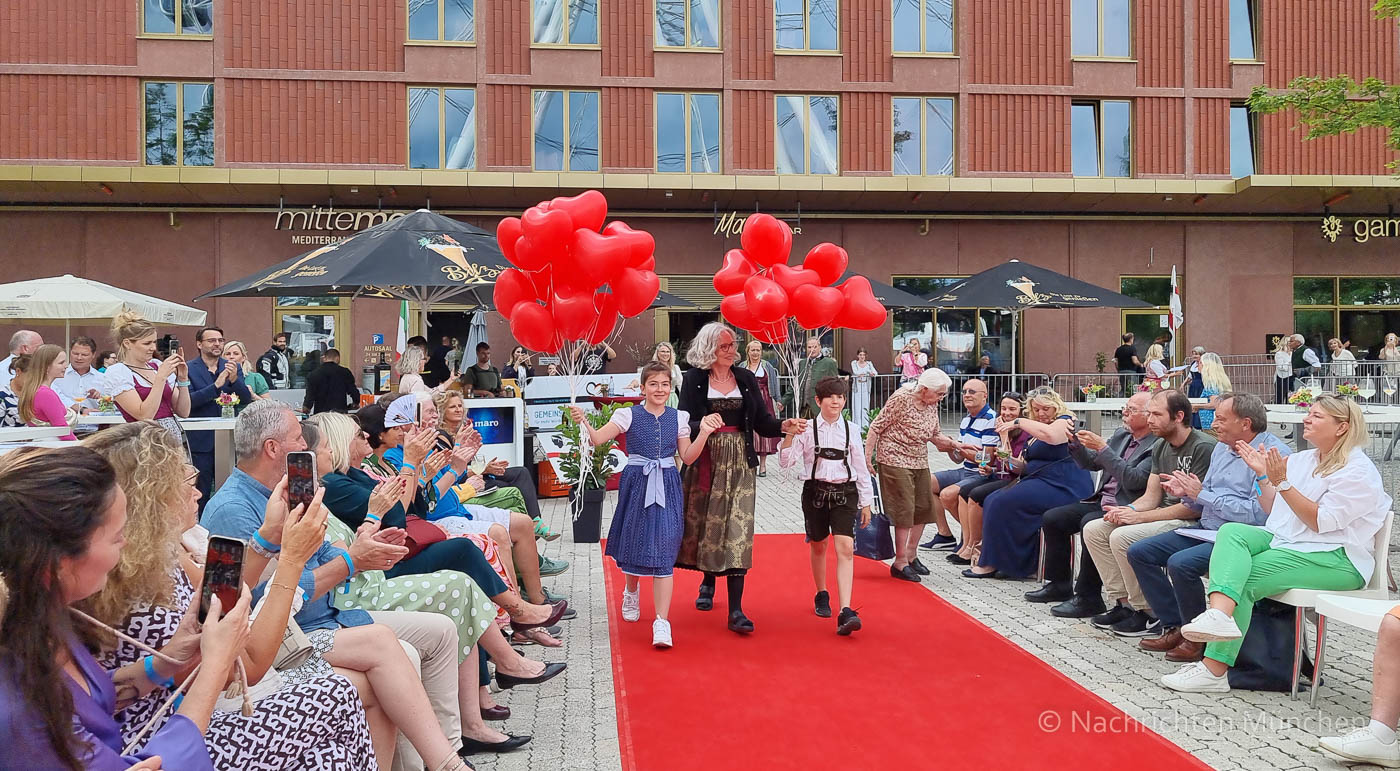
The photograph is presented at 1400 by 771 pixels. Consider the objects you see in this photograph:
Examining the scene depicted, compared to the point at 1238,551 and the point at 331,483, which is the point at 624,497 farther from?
the point at 1238,551

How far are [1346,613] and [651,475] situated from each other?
11.5ft

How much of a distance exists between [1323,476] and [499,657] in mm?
4014

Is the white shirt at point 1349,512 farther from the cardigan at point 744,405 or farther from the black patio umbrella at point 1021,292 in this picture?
the black patio umbrella at point 1021,292

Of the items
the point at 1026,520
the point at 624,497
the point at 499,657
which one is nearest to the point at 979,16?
the point at 1026,520

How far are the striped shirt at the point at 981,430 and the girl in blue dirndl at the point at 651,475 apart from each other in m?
2.95

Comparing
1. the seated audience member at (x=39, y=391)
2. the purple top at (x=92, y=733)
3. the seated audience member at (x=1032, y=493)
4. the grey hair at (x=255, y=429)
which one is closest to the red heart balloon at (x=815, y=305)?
the seated audience member at (x=1032, y=493)

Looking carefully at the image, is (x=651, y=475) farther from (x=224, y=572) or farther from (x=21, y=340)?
(x=21, y=340)

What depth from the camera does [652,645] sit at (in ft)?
18.3

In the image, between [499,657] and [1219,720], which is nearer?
[1219,720]

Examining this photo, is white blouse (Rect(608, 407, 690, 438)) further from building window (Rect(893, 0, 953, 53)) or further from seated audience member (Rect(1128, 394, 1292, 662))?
building window (Rect(893, 0, 953, 53))

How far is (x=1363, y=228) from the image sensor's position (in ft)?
69.7

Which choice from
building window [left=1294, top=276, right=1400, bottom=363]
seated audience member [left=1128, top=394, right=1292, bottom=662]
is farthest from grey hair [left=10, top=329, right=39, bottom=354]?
building window [left=1294, top=276, right=1400, bottom=363]

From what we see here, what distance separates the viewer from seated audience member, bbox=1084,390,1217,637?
5520 millimetres

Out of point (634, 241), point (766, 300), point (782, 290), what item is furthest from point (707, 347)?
point (782, 290)
